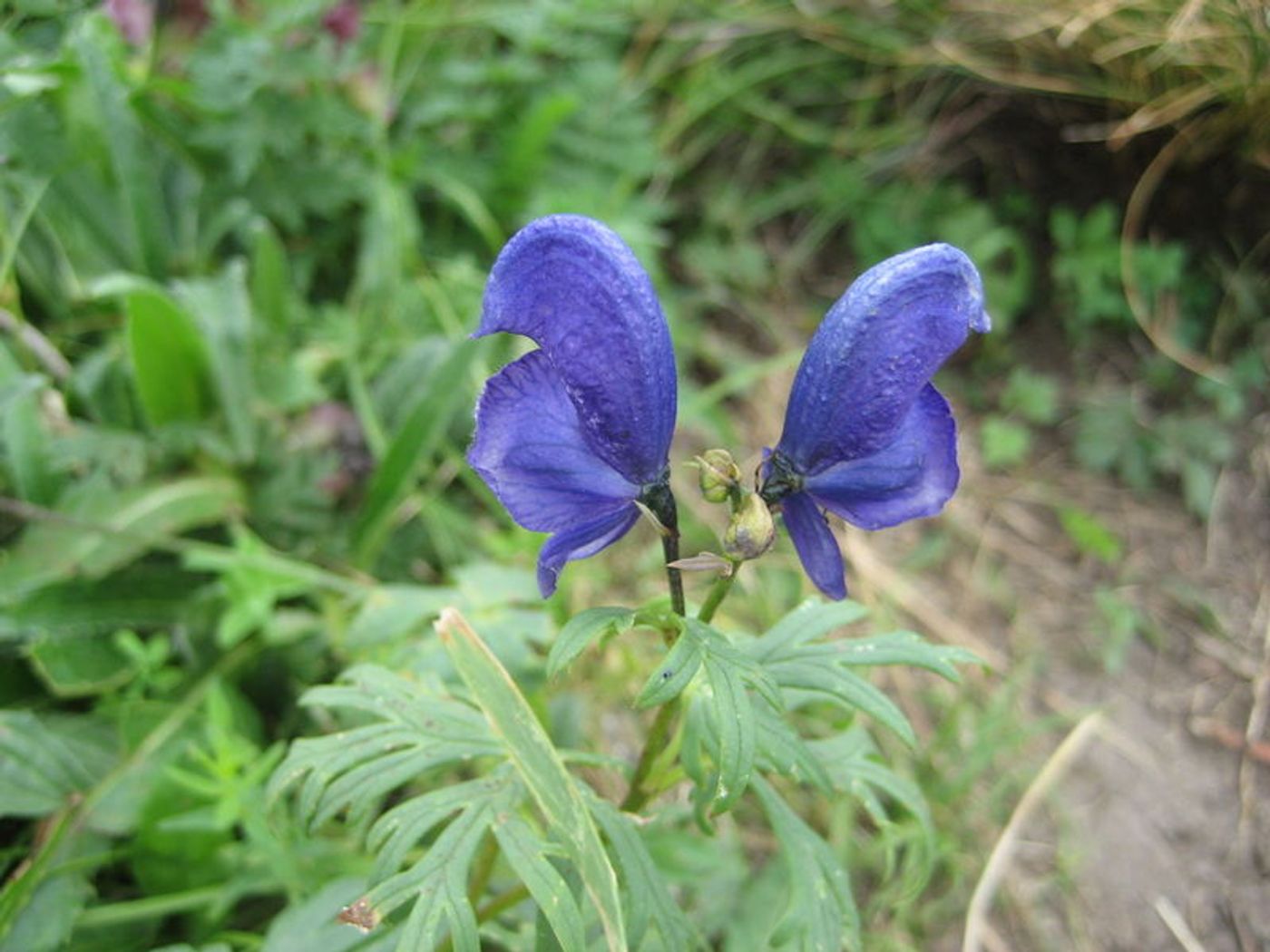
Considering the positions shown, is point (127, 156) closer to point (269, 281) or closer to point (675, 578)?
point (269, 281)

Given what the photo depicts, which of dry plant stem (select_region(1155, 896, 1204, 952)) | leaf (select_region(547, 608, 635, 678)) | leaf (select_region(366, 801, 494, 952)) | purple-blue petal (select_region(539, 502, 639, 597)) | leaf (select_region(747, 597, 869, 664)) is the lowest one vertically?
dry plant stem (select_region(1155, 896, 1204, 952))

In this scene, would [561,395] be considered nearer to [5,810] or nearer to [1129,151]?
[5,810]

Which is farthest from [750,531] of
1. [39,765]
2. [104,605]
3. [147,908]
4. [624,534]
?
[104,605]

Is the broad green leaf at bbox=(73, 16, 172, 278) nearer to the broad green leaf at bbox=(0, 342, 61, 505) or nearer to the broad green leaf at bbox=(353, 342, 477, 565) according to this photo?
the broad green leaf at bbox=(0, 342, 61, 505)

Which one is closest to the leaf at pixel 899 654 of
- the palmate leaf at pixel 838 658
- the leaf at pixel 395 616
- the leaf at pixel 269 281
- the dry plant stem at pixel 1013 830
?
the palmate leaf at pixel 838 658

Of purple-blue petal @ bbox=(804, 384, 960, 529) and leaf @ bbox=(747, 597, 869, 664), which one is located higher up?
purple-blue petal @ bbox=(804, 384, 960, 529)

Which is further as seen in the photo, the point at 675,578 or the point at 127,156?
the point at 127,156

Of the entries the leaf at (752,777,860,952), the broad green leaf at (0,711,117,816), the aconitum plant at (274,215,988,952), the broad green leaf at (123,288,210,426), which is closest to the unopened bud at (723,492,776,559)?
the aconitum plant at (274,215,988,952)
